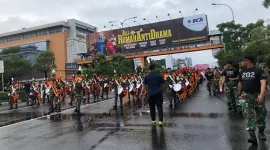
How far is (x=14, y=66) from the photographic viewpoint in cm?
5588

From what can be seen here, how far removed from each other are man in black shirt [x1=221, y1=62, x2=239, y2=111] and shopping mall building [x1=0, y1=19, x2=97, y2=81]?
87822 millimetres

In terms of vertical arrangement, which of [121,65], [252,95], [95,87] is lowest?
[252,95]

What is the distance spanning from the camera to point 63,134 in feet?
26.0

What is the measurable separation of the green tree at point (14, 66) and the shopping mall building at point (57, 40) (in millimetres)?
35650

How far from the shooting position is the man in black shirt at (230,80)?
10156mm

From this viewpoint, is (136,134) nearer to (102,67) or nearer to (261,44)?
(261,44)

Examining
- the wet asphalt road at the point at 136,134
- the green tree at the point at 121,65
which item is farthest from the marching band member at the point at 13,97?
the green tree at the point at 121,65

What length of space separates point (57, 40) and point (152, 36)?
48.9 m

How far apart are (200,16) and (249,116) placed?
5160 centimetres

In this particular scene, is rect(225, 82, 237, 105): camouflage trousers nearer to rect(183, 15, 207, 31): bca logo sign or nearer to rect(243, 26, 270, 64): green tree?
rect(243, 26, 270, 64): green tree

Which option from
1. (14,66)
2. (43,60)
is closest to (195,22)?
(43,60)

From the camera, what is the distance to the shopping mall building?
321 ft

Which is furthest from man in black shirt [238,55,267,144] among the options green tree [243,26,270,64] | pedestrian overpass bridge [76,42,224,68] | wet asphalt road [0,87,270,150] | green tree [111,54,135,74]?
A: pedestrian overpass bridge [76,42,224,68]

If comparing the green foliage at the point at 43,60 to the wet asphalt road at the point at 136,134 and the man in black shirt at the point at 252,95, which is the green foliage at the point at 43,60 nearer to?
the wet asphalt road at the point at 136,134
